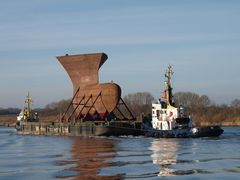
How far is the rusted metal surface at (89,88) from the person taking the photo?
231 feet

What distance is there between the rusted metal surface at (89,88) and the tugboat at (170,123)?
34.9 feet

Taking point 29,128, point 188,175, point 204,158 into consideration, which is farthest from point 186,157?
point 29,128

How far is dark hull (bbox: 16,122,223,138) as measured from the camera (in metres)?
55.1

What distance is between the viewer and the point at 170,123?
191ft

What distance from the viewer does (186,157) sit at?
3306 centimetres

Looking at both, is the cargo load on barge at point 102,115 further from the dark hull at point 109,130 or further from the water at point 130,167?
the water at point 130,167

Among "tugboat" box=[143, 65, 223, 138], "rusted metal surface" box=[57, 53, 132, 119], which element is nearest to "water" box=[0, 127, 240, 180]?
"tugboat" box=[143, 65, 223, 138]

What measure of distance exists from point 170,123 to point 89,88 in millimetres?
19345

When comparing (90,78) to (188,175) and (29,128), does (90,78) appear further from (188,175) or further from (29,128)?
(188,175)

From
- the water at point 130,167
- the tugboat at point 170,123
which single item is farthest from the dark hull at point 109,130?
the water at point 130,167

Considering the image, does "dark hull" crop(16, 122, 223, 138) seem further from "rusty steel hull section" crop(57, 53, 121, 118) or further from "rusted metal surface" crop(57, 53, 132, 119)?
"rusty steel hull section" crop(57, 53, 121, 118)

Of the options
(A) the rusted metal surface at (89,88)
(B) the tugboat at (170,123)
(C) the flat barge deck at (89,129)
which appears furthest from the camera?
(A) the rusted metal surface at (89,88)

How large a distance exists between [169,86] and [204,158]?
27463mm

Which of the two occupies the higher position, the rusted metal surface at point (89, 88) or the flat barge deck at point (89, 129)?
the rusted metal surface at point (89, 88)
